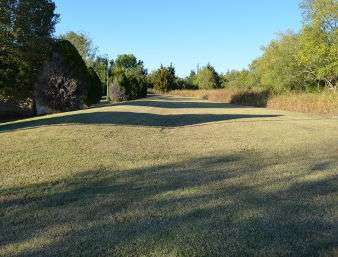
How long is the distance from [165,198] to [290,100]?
32.3m

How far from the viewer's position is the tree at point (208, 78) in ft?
295

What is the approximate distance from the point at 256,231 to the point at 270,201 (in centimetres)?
141

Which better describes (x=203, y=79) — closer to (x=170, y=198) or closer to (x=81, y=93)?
(x=81, y=93)

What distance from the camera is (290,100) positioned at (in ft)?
122

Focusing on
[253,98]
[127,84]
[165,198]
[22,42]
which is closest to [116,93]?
[127,84]

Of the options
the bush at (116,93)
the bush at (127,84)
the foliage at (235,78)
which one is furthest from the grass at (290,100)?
the foliage at (235,78)

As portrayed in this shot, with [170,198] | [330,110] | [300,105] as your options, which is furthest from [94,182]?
[300,105]

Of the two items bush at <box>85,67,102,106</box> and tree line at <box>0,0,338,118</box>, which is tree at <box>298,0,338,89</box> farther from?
bush at <box>85,67,102,106</box>

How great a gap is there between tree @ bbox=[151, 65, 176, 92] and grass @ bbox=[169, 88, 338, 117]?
1206 inches

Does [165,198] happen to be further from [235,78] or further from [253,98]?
[235,78]

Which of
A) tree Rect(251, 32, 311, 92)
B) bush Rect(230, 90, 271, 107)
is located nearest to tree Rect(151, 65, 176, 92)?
bush Rect(230, 90, 271, 107)

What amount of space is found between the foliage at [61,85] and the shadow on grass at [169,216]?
19258mm

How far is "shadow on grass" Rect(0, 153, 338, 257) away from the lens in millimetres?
4637

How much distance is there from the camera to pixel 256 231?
511 cm
